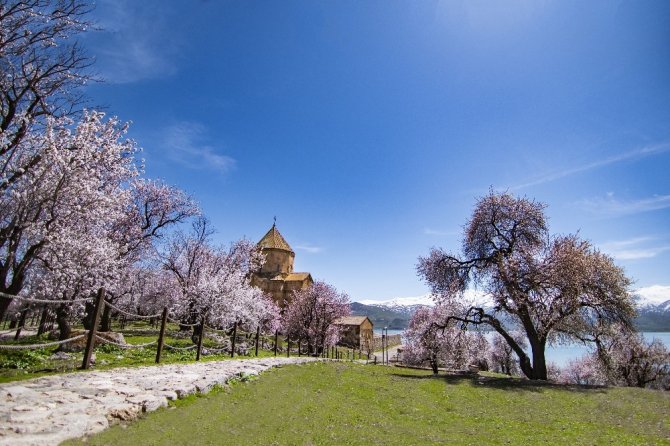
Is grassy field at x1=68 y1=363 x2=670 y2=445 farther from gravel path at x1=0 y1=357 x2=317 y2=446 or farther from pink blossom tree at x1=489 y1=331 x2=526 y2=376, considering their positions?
pink blossom tree at x1=489 y1=331 x2=526 y2=376

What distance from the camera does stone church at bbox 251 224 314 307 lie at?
62312 millimetres

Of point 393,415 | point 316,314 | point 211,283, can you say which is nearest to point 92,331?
point 393,415

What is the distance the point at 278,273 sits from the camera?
211 ft

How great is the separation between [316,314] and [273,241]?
97.8 feet

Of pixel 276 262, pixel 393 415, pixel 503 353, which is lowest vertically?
pixel 503 353

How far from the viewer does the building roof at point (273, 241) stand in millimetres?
65562

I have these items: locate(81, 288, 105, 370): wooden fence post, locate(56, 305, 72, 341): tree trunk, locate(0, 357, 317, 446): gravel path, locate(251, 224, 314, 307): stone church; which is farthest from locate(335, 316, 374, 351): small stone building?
locate(0, 357, 317, 446): gravel path

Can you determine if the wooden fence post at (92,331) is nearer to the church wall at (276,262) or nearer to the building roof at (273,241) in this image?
the church wall at (276,262)

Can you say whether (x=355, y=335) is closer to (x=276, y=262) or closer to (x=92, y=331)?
(x=276, y=262)

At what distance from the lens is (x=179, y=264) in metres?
32.5

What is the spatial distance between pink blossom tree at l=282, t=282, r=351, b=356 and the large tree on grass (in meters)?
16.4

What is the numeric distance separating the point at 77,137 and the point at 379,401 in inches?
618

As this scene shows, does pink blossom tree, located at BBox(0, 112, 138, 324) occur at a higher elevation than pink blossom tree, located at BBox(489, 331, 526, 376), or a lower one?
higher

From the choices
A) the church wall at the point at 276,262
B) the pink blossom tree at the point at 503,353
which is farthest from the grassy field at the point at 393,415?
the church wall at the point at 276,262
